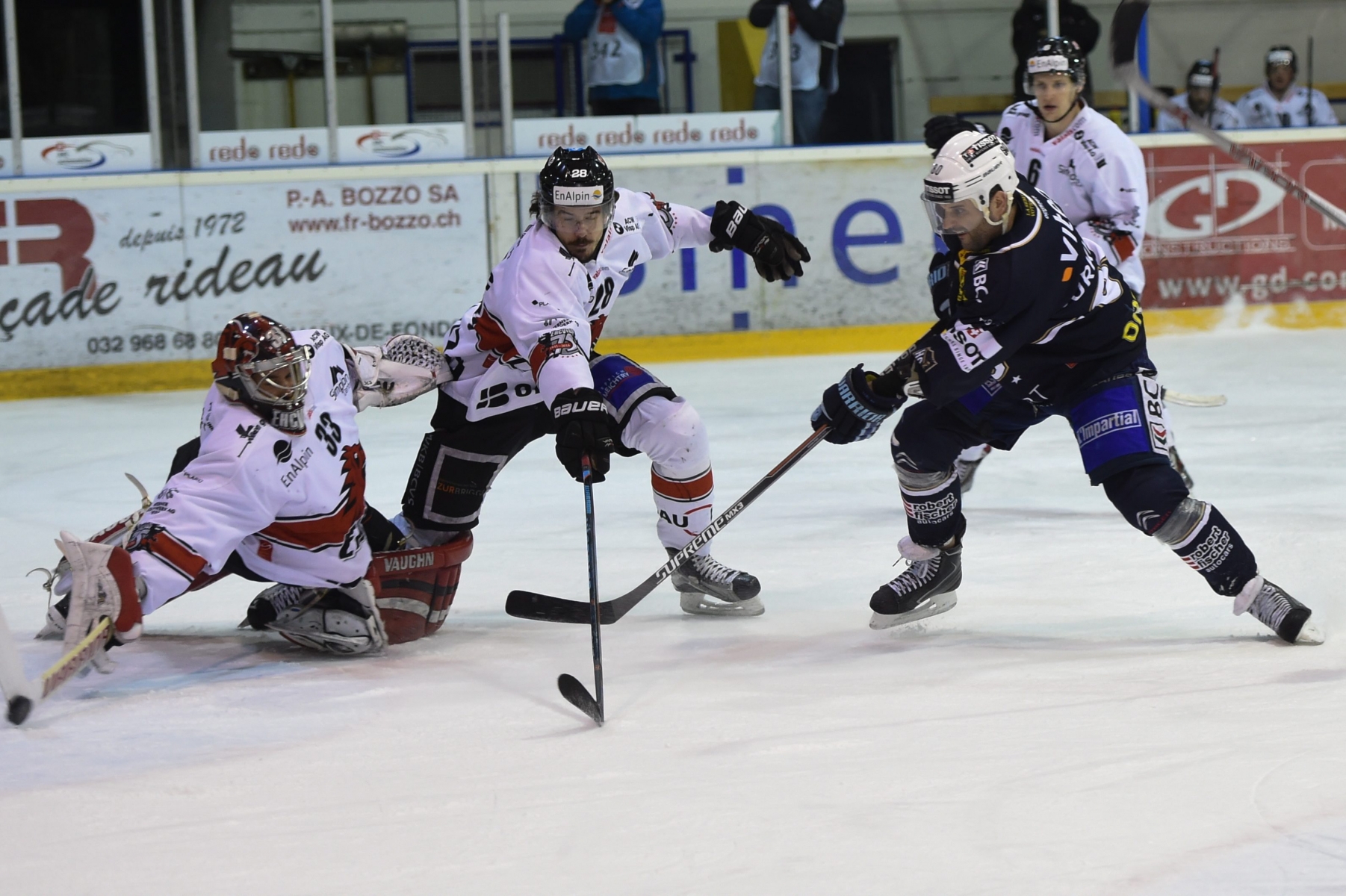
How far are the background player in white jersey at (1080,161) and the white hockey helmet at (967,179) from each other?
75.5 inches

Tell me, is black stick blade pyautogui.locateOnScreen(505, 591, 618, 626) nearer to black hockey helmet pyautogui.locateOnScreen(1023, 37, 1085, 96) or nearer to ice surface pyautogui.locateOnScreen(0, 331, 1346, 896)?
ice surface pyautogui.locateOnScreen(0, 331, 1346, 896)

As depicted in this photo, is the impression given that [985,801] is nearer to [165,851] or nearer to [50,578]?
[165,851]

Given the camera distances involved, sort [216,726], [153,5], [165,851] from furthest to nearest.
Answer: [153,5]
[216,726]
[165,851]

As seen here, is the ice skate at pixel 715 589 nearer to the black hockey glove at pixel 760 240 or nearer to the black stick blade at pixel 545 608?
the black stick blade at pixel 545 608

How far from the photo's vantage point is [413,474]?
11.9 feet

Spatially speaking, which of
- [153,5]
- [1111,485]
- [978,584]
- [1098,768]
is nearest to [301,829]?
[1098,768]

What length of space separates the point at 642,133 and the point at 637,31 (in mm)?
582

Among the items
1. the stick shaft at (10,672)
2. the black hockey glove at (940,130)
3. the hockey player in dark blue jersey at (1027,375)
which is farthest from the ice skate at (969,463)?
the stick shaft at (10,672)

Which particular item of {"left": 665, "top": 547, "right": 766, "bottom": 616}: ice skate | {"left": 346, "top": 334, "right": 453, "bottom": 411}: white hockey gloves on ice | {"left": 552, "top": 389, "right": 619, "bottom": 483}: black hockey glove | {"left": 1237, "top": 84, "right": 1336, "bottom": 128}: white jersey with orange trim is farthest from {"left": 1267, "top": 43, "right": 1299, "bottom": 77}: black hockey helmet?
{"left": 552, "top": 389, "right": 619, "bottom": 483}: black hockey glove

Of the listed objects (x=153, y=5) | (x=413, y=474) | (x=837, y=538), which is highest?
(x=153, y=5)

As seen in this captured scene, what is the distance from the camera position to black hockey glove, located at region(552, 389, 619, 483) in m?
3.01

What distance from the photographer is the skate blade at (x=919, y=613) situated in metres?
3.41

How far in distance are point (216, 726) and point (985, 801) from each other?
4.43 feet

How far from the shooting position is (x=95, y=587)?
9.23ft
